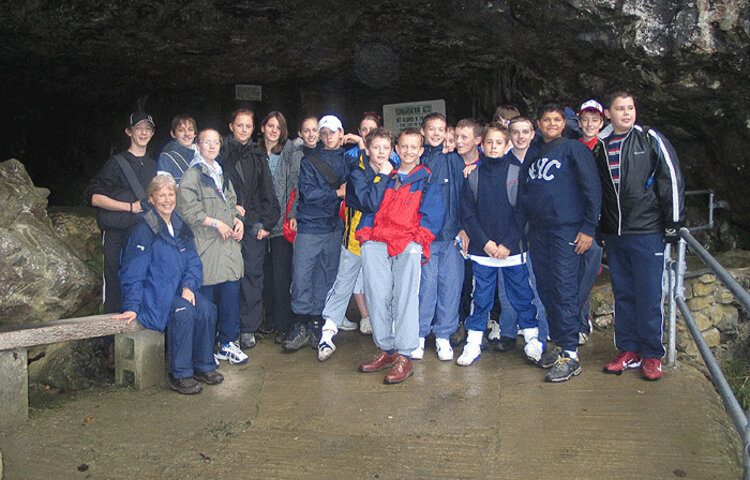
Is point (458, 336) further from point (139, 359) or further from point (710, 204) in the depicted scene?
point (710, 204)

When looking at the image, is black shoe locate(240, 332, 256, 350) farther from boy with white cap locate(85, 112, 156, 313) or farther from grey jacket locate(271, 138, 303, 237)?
boy with white cap locate(85, 112, 156, 313)

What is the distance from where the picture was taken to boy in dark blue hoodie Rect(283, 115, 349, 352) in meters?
4.93

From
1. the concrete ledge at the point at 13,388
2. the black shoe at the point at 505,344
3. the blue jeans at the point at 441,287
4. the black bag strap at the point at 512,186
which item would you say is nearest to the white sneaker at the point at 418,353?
the blue jeans at the point at 441,287

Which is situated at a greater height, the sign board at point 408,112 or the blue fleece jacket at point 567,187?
the sign board at point 408,112

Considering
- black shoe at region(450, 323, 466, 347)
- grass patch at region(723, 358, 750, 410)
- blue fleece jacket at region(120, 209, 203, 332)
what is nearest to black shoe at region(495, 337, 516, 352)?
black shoe at region(450, 323, 466, 347)

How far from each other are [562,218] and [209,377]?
8.78 ft

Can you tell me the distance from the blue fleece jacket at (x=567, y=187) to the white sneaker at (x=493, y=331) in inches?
41.5

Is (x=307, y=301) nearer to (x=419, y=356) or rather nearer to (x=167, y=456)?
(x=419, y=356)

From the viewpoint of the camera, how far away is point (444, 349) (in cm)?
466

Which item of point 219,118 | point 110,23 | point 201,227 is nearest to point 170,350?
point 201,227

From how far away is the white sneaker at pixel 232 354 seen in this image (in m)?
4.69

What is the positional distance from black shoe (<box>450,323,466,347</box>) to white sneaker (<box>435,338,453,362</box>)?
0.22 m

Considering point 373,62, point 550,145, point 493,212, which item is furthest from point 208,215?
point 373,62

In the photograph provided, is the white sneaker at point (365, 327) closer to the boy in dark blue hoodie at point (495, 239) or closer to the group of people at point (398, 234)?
the group of people at point (398, 234)
